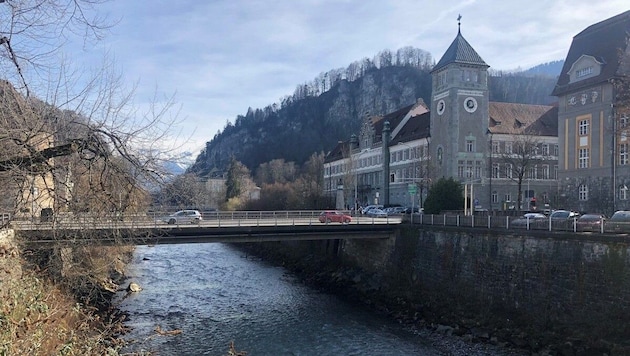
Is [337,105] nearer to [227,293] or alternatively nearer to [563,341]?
[227,293]

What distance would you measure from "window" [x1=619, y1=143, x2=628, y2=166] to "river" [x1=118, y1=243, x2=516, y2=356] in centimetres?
2546

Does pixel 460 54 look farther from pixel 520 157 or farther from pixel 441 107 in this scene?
pixel 520 157

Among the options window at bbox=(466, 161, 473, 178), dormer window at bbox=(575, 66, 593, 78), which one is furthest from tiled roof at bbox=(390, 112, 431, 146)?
dormer window at bbox=(575, 66, 593, 78)

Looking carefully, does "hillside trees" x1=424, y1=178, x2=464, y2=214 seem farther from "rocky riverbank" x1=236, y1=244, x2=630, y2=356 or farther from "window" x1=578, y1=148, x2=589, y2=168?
"window" x1=578, y1=148, x2=589, y2=168

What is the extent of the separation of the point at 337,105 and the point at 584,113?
14023 centimetres

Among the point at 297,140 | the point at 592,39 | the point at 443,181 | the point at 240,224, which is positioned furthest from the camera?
the point at 297,140

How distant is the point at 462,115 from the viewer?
56.7 m

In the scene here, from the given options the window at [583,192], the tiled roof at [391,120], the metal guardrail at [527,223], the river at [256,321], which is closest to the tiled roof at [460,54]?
the tiled roof at [391,120]

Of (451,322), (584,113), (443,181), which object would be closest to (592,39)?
(584,113)

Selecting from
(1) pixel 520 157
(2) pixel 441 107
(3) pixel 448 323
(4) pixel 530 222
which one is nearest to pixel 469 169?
(1) pixel 520 157

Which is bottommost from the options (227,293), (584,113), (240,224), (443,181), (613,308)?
(227,293)

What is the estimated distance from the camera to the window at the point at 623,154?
41100 mm

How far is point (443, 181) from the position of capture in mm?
41844

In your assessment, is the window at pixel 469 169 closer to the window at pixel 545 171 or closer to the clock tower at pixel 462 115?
the clock tower at pixel 462 115
